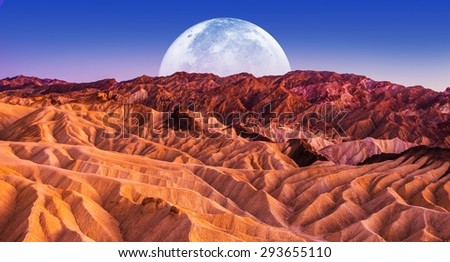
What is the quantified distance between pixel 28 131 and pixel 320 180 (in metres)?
67.2

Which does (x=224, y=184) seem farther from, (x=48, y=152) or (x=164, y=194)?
Result: (x=48, y=152)

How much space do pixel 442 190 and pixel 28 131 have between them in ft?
282

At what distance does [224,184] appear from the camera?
97125 millimetres

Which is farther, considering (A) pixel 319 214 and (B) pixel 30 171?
(A) pixel 319 214

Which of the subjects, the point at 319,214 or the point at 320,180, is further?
the point at 320,180

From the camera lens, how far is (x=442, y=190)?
9612 cm

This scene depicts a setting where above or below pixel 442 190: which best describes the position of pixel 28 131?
above

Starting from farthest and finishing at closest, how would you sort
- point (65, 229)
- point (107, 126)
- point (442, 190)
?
point (107, 126) < point (442, 190) < point (65, 229)

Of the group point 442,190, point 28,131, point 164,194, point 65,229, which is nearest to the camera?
point 65,229

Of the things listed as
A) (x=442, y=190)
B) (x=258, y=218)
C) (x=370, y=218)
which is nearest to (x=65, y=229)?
(x=258, y=218)
